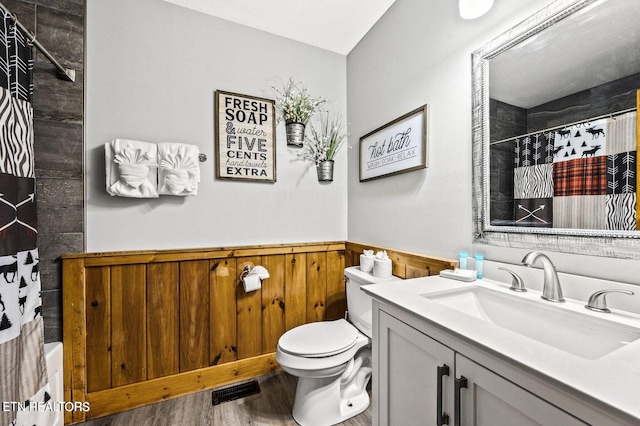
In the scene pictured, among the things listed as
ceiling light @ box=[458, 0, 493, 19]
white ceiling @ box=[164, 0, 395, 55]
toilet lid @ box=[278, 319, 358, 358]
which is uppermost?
white ceiling @ box=[164, 0, 395, 55]

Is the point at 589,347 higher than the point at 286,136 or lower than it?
lower

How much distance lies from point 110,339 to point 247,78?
1848mm

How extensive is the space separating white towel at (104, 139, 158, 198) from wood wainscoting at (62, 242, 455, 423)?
37 centimetres

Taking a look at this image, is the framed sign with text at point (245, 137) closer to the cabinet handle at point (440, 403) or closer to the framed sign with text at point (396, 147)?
the framed sign with text at point (396, 147)

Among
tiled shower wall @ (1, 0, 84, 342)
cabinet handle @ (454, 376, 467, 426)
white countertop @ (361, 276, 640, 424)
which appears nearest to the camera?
white countertop @ (361, 276, 640, 424)

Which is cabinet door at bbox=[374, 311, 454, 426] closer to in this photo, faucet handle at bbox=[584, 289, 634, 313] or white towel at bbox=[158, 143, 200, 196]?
faucet handle at bbox=[584, 289, 634, 313]

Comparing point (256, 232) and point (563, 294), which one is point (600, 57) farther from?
point (256, 232)

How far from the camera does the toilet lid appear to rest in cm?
137

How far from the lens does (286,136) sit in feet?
6.59

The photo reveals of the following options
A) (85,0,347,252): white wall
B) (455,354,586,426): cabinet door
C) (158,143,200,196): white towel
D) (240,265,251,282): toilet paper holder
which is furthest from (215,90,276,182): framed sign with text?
(455,354,586,426): cabinet door

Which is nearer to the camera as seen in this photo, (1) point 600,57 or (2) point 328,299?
(1) point 600,57

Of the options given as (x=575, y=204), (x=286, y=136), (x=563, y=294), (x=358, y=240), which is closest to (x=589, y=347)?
(x=563, y=294)

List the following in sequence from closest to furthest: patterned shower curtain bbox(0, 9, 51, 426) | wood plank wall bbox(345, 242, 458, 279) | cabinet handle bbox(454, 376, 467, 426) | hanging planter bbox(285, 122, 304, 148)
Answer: cabinet handle bbox(454, 376, 467, 426), patterned shower curtain bbox(0, 9, 51, 426), wood plank wall bbox(345, 242, 458, 279), hanging planter bbox(285, 122, 304, 148)

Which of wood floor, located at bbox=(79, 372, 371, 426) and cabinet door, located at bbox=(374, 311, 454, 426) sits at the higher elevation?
cabinet door, located at bbox=(374, 311, 454, 426)
